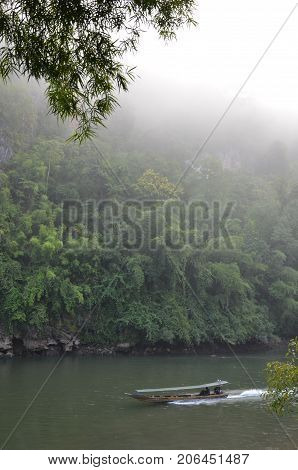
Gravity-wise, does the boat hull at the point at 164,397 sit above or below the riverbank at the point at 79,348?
above

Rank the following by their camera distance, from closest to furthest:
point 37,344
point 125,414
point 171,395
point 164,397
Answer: point 125,414 < point 164,397 < point 171,395 < point 37,344

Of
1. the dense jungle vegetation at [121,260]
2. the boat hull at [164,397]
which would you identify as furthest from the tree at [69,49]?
the dense jungle vegetation at [121,260]

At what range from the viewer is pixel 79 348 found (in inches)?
1000

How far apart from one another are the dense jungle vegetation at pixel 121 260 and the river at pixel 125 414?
5.67 meters

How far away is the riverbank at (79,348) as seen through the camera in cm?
2392

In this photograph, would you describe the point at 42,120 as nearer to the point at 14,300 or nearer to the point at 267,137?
the point at 14,300

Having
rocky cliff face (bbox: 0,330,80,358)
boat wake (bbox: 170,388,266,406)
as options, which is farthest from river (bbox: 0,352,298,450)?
rocky cliff face (bbox: 0,330,80,358)

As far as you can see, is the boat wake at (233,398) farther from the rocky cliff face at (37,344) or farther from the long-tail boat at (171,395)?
the rocky cliff face at (37,344)

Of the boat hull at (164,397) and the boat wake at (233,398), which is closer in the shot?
the boat hull at (164,397)

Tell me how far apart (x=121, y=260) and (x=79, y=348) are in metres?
5.01

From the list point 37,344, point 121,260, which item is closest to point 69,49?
point 37,344

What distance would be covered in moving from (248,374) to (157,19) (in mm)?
17222

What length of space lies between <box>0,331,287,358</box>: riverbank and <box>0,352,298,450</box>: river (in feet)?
14.1

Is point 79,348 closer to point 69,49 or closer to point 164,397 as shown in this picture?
point 164,397
